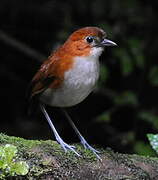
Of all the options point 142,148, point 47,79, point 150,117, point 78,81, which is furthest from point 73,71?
point 150,117

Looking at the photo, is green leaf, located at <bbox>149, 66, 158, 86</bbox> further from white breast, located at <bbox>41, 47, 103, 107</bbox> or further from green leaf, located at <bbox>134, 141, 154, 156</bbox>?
white breast, located at <bbox>41, 47, 103, 107</bbox>

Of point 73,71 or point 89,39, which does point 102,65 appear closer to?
point 89,39

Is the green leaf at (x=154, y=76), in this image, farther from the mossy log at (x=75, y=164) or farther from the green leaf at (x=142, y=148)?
the mossy log at (x=75, y=164)

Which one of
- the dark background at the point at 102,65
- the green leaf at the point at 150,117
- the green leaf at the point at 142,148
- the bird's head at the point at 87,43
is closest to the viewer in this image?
the bird's head at the point at 87,43

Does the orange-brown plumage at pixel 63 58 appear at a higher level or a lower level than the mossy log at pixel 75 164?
higher

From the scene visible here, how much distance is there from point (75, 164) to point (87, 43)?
1.02m

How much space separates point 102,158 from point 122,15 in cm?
294

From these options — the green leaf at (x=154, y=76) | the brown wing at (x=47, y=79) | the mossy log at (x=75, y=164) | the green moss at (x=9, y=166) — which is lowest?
the green leaf at (x=154, y=76)

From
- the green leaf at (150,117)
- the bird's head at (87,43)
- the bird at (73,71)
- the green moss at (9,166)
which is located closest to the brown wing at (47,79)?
the bird at (73,71)

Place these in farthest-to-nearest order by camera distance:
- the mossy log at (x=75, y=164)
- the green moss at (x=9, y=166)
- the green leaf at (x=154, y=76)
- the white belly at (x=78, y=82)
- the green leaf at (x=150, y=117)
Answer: the green leaf at (x=154, y=76), the green leaf at (x=150, y=117), the white belly at (x=78, y=82), the mossy log at (x=75, y=164), the green moss at (x=9, y=166)

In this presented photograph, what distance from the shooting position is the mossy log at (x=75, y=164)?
344 centimetres

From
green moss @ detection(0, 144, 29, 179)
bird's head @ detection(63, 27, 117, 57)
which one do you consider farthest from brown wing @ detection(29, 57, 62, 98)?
green moss @ detection(0, 144, 29, 179)

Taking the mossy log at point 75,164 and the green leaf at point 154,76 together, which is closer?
the mossy log at point 75,164

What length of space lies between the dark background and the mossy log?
1.85m
